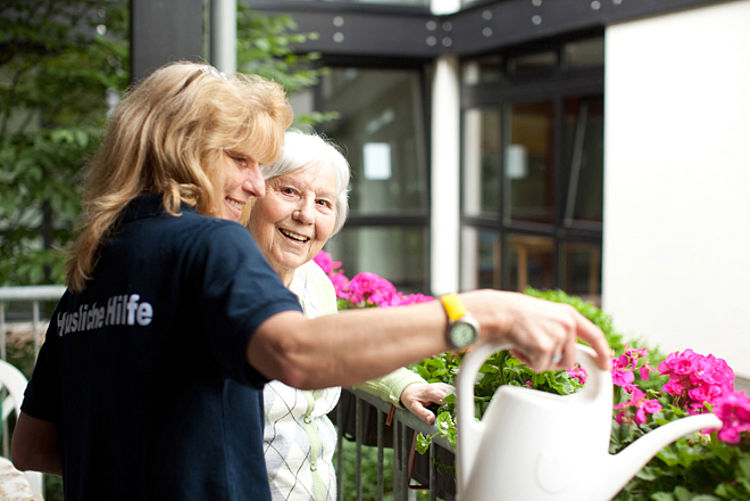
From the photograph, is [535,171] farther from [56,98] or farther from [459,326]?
[459,326]

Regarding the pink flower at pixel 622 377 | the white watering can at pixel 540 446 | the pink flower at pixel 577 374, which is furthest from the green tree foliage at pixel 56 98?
the white watering can at pixel 540 446

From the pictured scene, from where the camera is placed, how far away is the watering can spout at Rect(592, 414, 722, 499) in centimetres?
89

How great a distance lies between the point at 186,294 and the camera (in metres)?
0.91

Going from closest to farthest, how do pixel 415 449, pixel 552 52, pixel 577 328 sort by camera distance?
pixel 577 328 → pixel 415 449 → pixel 552 52

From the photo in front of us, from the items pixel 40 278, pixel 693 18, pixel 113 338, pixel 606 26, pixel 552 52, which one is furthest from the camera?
pixel 552 52

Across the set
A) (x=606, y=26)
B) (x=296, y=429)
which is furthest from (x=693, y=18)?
(x=296, y=429)

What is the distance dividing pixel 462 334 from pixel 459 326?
1 centimetres

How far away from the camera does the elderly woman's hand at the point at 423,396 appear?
1387 millimetres

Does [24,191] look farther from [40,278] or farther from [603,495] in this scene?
[603,495]

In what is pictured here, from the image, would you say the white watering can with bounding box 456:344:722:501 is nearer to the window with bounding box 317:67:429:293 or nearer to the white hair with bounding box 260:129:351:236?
the white hair with bounding box 260:129:351:236

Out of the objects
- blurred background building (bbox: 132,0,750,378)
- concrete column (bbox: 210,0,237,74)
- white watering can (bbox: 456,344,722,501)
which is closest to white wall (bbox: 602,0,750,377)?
blurred background building (bbox: 132,0,750,378)

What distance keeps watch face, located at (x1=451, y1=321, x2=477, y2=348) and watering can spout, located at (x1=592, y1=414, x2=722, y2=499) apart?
0.25 m

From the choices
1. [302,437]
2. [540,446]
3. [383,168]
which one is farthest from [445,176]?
[540,446]

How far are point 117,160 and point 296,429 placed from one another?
0.74 metres
